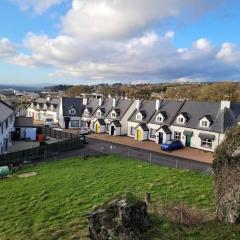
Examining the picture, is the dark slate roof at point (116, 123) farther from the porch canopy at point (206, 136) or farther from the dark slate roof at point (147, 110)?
the porch canopy at point (206, 136)

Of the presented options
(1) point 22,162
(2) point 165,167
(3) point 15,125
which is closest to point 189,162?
(2) point 165,167

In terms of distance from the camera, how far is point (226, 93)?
336 ft

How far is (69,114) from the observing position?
67.1 metres

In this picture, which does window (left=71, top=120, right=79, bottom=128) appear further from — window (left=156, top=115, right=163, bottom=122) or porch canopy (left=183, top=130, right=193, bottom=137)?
porch canopy (left=183, top=130, right=193, bottom=137)

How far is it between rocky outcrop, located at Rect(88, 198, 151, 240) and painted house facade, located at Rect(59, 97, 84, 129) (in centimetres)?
5466

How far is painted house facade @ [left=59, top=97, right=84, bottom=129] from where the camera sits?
6670 cm

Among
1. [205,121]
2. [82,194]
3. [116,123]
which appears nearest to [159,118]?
[205,121]

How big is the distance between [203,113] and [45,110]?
4090 centimetres

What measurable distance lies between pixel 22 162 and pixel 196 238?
29.6m

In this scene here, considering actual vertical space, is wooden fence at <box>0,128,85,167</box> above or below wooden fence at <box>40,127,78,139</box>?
below

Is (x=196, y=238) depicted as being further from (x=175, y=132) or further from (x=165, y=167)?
(x=175, y=132)

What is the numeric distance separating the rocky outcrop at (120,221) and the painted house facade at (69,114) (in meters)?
54.7

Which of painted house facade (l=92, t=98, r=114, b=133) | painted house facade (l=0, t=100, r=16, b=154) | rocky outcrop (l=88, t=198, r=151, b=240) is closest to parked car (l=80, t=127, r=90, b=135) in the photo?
painted house facade (l=92, t=98, r=114, b=133)

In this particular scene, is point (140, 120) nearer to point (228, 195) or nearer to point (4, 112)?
point (4, 112)
